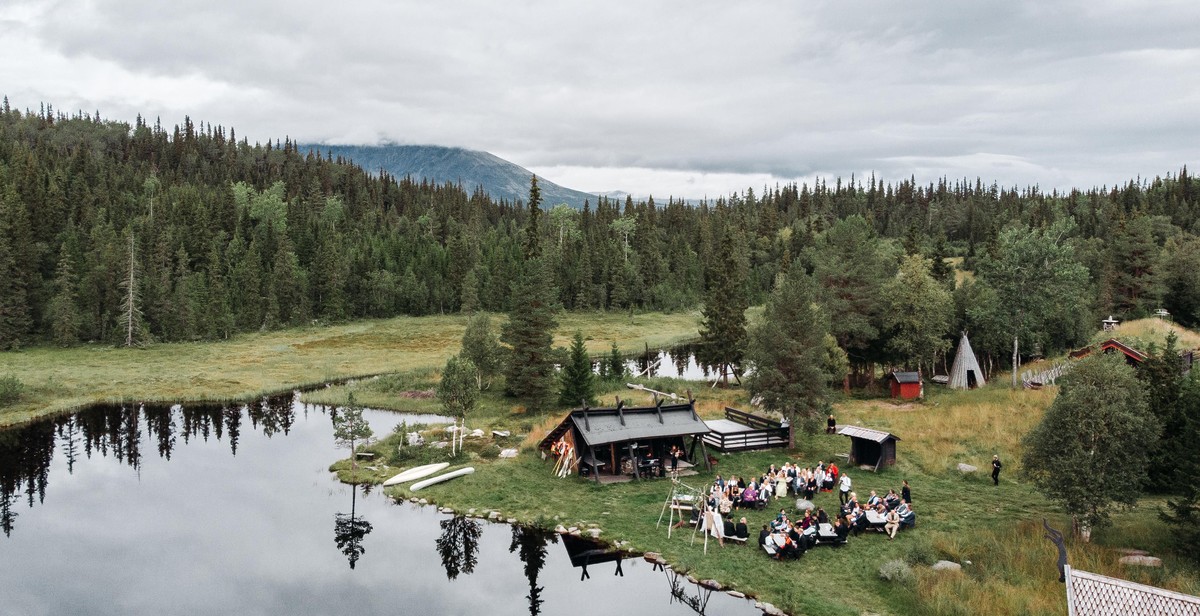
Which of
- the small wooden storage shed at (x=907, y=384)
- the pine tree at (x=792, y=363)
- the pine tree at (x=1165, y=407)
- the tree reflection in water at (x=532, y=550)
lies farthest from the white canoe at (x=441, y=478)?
the small wooden storage shed at (x=907, y=384)

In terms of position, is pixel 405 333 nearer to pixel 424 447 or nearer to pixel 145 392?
pixel 145 392

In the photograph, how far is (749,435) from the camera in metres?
36.8

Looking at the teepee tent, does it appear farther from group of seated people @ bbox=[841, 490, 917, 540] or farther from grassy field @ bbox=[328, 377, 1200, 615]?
group of seated people @ bbox=[841, 490, 917, 540]

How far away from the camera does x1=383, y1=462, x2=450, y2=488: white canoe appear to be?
33.6 m

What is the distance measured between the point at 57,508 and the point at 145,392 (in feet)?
89.1

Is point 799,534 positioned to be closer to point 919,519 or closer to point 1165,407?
point 919,519

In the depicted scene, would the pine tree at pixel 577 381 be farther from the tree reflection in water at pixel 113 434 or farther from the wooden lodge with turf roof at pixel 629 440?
the tree reflection in water at pixel 113 434

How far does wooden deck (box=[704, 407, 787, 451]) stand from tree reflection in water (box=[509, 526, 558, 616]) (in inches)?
432

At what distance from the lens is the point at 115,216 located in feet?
370

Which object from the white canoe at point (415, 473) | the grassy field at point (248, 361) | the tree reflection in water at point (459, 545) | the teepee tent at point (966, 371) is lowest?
the grassy field at point (248, 361)

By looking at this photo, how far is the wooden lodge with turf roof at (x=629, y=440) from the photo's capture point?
31922mm

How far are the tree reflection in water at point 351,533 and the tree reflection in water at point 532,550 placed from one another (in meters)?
5.74

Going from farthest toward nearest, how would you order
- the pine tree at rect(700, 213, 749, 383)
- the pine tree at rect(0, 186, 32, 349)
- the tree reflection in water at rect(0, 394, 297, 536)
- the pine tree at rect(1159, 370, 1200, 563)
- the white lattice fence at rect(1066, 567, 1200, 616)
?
the pine tree at rect(0, 186, 32, 349) < the pine tree at rect(700, 213, 749, 383) < the tree reflection in water at rect(0, 394, 297, 536) < the pine tree at rect(1159, 370, 1200, 563) < the white lattice fence at rect(1066, 567, 1200, 616)

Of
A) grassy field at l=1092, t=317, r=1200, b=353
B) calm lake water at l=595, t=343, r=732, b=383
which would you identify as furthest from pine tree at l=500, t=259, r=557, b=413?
grassy field at l=1092, t=317, r=1200, b=353
